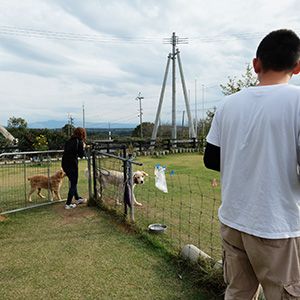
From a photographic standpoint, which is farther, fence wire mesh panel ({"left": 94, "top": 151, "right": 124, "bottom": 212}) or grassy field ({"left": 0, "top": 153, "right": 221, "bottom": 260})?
fence wire mesh panel ({"left": 94, "top": 151, "right": 124, "bottom": 212})

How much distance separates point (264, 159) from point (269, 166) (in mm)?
31

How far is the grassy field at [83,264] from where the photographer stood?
263cm

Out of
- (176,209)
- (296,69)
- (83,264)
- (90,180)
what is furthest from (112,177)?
(296,69)

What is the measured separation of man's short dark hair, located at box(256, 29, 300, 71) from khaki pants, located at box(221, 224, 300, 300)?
2.18 ft

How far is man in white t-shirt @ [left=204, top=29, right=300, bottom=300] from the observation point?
1103 mm

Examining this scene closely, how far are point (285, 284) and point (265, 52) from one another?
2.93ft

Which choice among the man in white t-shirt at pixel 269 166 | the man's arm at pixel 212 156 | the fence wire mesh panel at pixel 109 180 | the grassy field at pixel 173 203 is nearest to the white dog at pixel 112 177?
the fence wire mesh panel at pixel 109 180

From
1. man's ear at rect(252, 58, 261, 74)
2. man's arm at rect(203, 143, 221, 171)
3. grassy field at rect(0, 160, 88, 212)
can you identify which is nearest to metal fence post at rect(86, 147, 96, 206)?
grassy field at rect(0, 160, 88, 212)

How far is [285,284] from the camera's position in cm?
117

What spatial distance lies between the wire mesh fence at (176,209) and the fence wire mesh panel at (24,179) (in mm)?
1205

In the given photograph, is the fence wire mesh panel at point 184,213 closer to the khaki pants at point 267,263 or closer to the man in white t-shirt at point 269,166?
the khaki pants at point 267,263

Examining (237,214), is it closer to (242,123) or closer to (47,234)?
(242,123)

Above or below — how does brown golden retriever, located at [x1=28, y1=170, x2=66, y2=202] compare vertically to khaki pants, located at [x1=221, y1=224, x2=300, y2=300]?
below

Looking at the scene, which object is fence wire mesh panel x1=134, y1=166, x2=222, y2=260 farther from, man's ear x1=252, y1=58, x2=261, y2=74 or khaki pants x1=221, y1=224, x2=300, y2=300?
man's ear x1=252, y1=58, x2=261, y2=74
